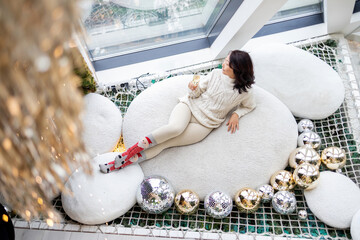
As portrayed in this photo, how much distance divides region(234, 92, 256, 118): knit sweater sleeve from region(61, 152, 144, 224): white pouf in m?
0.66

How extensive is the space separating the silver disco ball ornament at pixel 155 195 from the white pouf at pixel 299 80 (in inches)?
34.2

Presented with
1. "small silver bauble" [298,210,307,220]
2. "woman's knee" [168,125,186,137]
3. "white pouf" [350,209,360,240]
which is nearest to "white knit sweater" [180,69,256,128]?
"woman's knee" [168,125,186,137]

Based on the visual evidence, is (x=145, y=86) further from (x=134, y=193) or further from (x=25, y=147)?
(x=25, y=147)

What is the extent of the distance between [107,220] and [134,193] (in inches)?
7.4

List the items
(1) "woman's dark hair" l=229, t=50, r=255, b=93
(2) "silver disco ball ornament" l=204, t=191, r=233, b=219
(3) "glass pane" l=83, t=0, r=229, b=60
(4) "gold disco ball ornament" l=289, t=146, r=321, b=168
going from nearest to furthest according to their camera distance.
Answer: (1) "woman's dark hair" l=229, t=50, r=255, b=93 → (2) "silver disco ball ornament" l=204, t=191, r=233, b=219 → (4) "gold disco ball ornament" l=289, t=146, r=321, b=168 → (3) "glass pane" l=83, t=0, r=229, b=60

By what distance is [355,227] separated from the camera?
1.59 meters

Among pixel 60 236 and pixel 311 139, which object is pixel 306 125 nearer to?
pixel 311 139

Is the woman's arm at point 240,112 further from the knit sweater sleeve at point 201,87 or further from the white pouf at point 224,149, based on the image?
the knit sweater sleeve at point 201,87

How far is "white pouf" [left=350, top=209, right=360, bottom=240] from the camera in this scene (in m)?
1.58

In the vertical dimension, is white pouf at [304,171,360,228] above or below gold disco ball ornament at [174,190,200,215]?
below

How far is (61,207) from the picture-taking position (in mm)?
1794

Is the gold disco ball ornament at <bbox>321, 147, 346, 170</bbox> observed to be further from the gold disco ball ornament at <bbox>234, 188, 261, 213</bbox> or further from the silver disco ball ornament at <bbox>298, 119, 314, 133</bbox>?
the gold disco ball ornament at <bbox>234, 188, 261, 213</bbox>

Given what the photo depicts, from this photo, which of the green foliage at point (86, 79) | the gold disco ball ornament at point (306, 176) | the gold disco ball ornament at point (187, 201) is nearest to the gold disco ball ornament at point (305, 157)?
the gold disco ball ornament at point (306, 176)

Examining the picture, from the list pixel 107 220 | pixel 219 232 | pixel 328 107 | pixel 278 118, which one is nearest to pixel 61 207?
pixel 107 220
